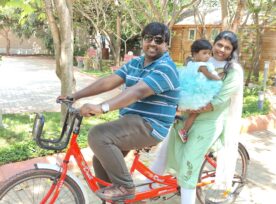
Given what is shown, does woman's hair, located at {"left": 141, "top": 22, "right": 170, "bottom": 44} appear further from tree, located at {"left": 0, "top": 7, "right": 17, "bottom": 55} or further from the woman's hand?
tree, located at {"left": 0, "top": 7, "right": 17, "bottom": 55}

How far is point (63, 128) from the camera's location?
2.61 metres

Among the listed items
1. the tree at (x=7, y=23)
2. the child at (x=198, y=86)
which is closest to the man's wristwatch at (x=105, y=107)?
the child at (x=198, y=86)

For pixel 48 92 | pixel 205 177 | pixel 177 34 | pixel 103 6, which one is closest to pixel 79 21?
pixel 103 6

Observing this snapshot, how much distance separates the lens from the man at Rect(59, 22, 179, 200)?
2438mm

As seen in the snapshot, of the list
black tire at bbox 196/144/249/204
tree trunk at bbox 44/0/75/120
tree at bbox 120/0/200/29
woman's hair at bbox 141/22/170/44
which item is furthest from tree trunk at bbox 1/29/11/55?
woman's hair at bbox 141/22/170/44

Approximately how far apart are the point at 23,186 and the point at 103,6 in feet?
54.9

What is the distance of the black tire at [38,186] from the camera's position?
244 cm

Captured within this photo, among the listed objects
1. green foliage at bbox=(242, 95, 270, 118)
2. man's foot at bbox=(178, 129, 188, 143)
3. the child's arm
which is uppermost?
the child's arm

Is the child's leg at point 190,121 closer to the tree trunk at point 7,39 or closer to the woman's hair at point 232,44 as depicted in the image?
the woman's hair at point 232,44

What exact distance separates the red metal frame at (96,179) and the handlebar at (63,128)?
6 centimetres

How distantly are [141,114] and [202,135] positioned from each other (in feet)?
2.34

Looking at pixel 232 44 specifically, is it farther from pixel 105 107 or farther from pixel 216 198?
pixel 216 198

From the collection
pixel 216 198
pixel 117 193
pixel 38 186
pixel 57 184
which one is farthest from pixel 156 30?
pixel 216 198

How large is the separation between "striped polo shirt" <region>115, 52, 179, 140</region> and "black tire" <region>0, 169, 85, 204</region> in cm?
72
